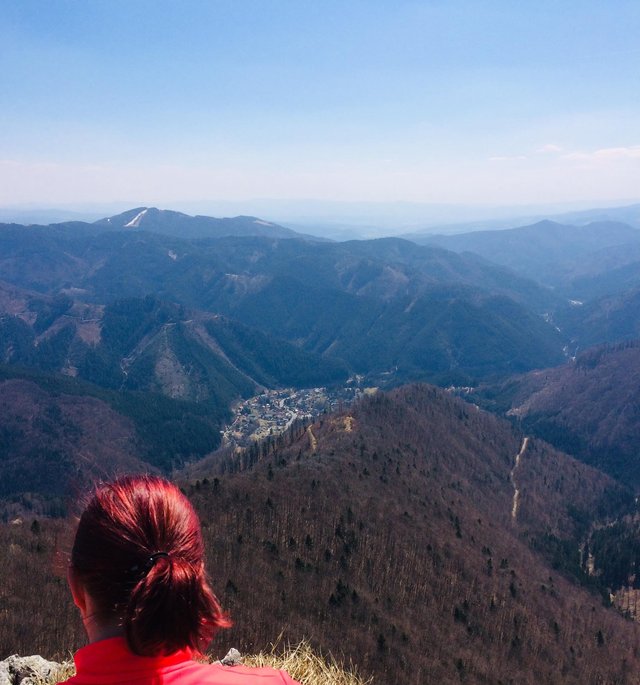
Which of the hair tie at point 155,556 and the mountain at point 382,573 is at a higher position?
the hair tie at point 155,556

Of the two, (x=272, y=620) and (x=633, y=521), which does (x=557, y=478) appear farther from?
(x=272, y=620)

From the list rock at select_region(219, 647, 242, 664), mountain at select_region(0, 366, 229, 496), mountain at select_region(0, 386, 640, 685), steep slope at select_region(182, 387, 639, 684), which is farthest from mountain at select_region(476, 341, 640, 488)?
rock at select_region(219, 647, 242, 664)

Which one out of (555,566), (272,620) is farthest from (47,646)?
(555,566)

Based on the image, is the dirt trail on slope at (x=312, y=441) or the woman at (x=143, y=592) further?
the dirt trail on slope at (x=312, y=441)

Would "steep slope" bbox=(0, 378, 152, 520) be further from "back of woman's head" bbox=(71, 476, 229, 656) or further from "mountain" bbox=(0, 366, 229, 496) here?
"back of woman's head" bbox=(71, 476, 229, 656)

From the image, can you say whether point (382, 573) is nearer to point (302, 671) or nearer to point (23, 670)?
point (23, 670)

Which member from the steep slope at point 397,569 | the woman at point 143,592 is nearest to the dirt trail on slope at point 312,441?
the steep slope at point 397,569

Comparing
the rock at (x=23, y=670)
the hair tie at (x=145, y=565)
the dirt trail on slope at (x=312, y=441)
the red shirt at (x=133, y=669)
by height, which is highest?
the hair tie at (x=145, y=565)

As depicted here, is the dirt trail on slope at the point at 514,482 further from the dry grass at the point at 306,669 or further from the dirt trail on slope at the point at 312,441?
the dry grass at the point at 306,669
